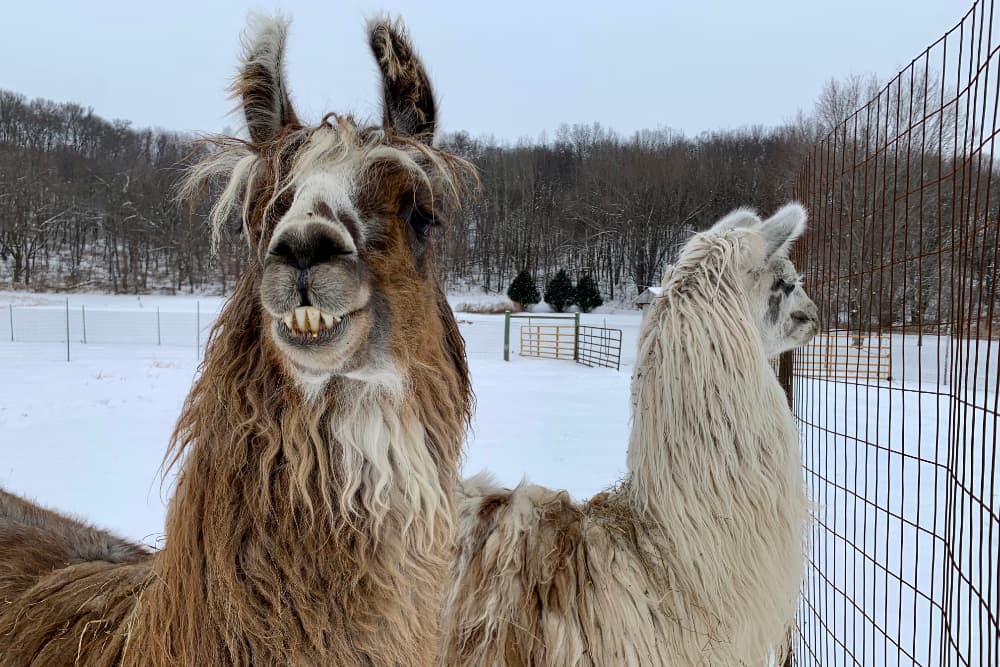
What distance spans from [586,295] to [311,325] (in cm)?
3141

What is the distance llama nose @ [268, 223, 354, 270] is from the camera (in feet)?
3.18

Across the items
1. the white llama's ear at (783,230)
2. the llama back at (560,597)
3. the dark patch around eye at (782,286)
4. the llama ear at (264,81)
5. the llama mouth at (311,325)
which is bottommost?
the llama back at (560,597)

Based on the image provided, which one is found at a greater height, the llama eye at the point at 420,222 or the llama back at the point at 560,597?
the llama eye at the point at 420,222

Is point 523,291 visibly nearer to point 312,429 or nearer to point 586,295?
point 586,295

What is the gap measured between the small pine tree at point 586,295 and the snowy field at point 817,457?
16880 millimetres

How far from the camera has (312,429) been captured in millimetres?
1129

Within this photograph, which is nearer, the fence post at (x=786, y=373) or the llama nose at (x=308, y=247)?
the llama nose at (x=308, y=247)

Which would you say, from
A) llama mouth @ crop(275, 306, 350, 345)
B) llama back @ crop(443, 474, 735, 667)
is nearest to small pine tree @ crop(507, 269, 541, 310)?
llama back @ crop(443, 474, 735, 667)

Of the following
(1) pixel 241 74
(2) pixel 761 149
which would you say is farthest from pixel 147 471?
(2) pixel 761 149

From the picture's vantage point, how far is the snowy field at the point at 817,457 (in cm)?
231

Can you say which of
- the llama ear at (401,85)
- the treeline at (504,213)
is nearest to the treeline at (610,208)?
the treeline at (504,213)

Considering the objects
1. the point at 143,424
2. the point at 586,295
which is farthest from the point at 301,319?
the point at 586,295

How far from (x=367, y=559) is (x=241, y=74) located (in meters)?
1.04

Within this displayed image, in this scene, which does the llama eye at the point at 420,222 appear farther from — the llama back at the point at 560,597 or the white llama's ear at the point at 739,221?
the white llama's ear at the point at 739,221
